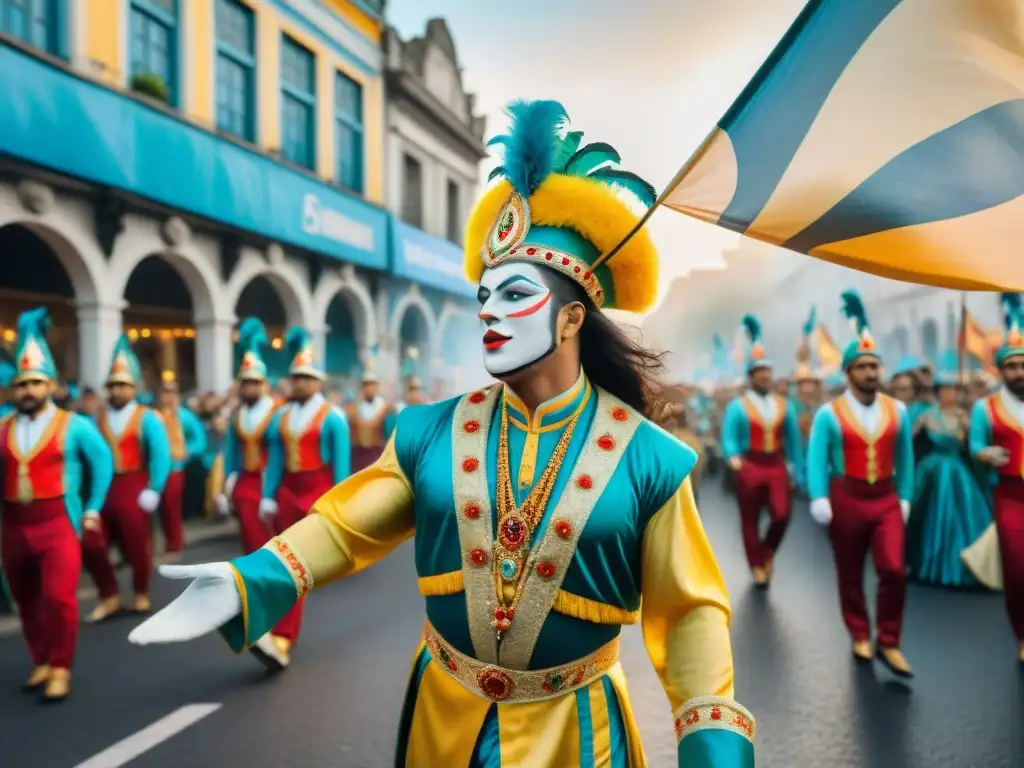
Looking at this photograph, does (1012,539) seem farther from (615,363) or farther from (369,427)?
(369,427)

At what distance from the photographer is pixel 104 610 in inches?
245

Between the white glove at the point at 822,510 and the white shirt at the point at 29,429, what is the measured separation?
4.79 meters

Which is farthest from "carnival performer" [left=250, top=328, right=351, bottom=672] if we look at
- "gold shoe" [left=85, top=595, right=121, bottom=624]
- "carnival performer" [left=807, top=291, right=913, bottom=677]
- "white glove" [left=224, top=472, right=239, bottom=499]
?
"carnival performer" [left=807, top=291, right=913, bottom=677]

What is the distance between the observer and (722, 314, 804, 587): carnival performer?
7.35 metres

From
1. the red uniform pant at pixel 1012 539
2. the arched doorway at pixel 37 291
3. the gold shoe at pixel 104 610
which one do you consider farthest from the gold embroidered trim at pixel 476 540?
the arched doorway at pixel 37 291

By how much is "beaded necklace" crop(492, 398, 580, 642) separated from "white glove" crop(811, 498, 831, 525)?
389 cm

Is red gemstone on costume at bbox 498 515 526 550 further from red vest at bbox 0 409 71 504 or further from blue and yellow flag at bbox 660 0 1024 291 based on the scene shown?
red vest at bbox 0 409 71 504

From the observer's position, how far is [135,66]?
1093 centimetres

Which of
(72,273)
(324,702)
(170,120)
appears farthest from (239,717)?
(170,120)

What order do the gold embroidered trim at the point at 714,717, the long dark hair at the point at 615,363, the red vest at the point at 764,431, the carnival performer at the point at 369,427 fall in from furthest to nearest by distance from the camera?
the carnival performer at the point at 369,427 → the red vest at the point at 764,431 → the long dark hair at the point at 615,363 → the gold embroidered trim at the point at 714,717

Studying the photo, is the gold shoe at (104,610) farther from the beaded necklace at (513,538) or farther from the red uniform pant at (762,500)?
the beaded necklace at (513,538)

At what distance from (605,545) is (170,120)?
425 inches

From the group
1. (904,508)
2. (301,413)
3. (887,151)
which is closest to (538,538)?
(887,151)

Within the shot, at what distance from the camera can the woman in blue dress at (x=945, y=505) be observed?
23.9 ft
